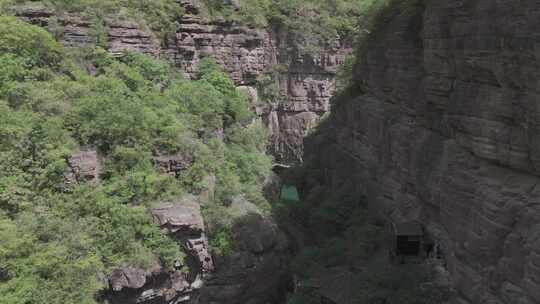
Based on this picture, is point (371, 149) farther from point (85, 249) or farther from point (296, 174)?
point (85, 249)

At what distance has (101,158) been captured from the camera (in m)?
20.2

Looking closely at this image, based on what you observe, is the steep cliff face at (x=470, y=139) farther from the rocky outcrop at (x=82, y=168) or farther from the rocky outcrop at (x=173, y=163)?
the rocky outcrop at (x=82, y=168)

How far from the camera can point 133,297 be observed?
17578mm

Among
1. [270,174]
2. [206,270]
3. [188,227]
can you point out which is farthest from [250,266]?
[270,174]

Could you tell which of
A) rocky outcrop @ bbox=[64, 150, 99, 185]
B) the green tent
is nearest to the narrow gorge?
rocky outcrop @ bbox=[64, 150, 99, 185]

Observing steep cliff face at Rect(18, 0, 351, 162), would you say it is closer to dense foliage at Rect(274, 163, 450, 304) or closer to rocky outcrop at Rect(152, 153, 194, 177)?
rocky outcrop at Rect(152, 153, 194, 177)

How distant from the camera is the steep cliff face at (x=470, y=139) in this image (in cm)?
1189

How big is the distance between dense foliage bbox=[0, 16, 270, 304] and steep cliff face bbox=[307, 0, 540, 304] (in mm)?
9122

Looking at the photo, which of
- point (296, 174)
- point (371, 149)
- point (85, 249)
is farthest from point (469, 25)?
point (296, 174)

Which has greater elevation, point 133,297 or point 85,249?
point 85,249

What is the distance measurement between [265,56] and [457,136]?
27217 millimetres

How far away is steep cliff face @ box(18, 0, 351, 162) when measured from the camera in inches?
1085

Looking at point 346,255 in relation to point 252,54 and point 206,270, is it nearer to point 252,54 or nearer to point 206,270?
point 206,270

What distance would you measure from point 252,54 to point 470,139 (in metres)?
26.7
